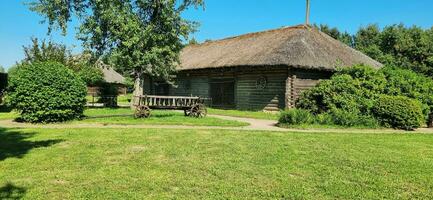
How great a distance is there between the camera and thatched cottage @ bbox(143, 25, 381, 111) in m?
21.3

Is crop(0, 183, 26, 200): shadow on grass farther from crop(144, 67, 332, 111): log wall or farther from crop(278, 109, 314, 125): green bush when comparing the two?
crop(144, 67, 332, 111): log wall

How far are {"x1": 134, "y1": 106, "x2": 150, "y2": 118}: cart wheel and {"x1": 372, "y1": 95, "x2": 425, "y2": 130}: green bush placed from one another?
903 cm

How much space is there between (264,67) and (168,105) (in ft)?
26.1

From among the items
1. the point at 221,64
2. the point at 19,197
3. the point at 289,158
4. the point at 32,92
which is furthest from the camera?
the point at 221,64

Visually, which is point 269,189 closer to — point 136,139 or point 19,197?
point 19,197

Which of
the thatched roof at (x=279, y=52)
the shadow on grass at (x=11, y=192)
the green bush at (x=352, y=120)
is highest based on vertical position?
the thatched roof at (x=279, y=52)

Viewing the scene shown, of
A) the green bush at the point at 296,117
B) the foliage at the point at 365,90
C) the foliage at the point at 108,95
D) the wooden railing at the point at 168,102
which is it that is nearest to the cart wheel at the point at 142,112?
the wooden railing at the point at 168,102

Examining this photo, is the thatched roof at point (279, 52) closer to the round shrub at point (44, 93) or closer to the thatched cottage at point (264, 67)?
the thatched cottage at point (264, 67)

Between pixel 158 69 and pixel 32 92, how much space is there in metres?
9.35

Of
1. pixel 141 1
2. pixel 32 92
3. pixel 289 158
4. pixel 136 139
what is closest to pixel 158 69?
pixel 141 1

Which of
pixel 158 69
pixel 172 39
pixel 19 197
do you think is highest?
pixel 172 39

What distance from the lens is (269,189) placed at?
5.23 meters

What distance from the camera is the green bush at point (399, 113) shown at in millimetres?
14414

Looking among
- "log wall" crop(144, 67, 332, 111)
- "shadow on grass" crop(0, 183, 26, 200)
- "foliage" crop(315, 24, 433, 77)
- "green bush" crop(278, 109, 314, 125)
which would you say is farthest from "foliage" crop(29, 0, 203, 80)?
"foliage" crop(315, 24, 433, 77)
